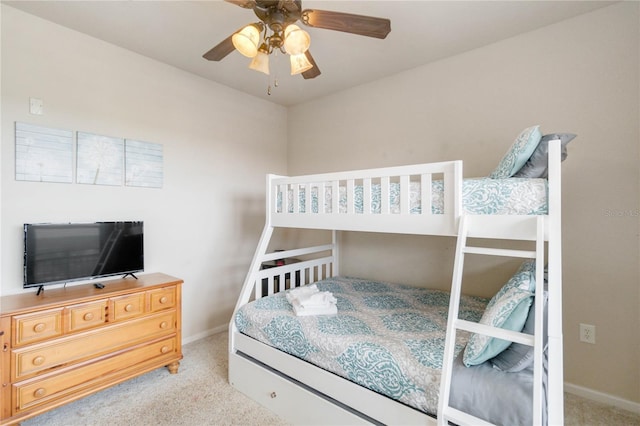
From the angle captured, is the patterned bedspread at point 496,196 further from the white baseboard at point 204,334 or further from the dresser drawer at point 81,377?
the white baseboard at point 204,334

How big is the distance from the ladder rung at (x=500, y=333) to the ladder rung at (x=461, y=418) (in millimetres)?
329

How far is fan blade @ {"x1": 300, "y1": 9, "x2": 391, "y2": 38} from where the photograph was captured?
1.53 metres

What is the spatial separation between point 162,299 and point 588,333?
10.3ft

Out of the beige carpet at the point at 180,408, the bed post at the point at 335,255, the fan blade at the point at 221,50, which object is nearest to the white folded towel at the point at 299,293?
the beige carpet at the point at 180,408

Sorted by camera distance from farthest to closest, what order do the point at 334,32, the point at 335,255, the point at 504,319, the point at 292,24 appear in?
the point at 335,255
the point at 334,32
the point at 292,24
the point at 504,319

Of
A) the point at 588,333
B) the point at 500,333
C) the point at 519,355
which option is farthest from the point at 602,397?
the point at 500,333

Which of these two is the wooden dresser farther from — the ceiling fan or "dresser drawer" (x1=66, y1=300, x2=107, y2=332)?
the ceiling fan

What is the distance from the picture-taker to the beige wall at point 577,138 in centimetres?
196

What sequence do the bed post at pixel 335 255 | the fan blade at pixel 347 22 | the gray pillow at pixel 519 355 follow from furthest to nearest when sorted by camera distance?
1. the bed post at pixel 335 255
2. the fan blade at pixel 347 22
3. the gray pillow at pixel 519 355

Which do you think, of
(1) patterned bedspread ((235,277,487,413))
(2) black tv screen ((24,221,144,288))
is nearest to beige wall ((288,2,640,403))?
(1) patterned bedspread ((235,277,487,413))

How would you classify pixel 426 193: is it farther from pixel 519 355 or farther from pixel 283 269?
pixel 283 269

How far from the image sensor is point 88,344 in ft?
6.43

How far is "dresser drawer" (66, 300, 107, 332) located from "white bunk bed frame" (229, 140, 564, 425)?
2.90 feet

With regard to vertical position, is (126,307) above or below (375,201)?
below
